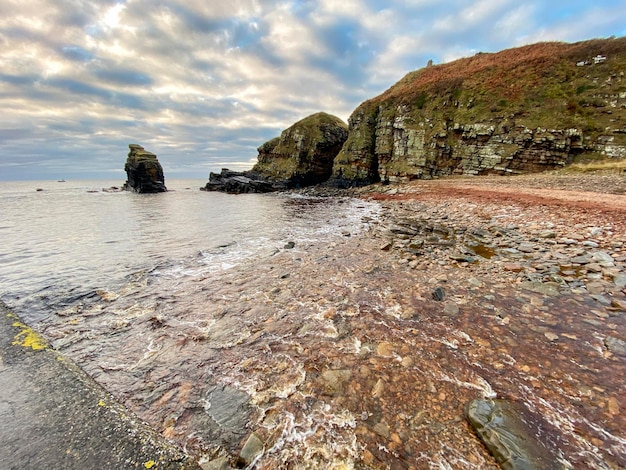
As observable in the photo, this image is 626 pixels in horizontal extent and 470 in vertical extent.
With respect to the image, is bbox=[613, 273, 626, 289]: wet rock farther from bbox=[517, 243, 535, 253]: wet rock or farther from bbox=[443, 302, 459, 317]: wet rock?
bbox=[443, 302, 459, 317]: wet rock

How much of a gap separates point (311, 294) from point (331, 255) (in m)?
4.15

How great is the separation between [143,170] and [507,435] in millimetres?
90235

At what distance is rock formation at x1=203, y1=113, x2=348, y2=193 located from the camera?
68331mm

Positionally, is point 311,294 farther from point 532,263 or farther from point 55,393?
point 532,263

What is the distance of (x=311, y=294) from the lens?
7883 mm

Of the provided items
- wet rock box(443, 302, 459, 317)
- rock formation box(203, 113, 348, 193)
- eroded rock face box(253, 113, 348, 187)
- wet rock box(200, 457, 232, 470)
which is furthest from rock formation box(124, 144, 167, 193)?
wet rock box(200, 457, 232, 470)

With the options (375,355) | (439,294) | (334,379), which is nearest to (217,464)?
(334,379)

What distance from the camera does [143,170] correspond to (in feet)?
244

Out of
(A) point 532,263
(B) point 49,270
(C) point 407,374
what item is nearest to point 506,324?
(C) point 407,374

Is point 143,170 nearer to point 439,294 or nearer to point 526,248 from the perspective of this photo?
point 439,294

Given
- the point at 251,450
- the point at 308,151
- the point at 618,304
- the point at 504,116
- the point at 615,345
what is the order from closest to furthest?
the point at 251,450 → the point at 615,345 → the point at 618,304 → the point at 504,116 → the point at 308,151

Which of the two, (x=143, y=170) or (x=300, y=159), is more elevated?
(x=143, y=170)

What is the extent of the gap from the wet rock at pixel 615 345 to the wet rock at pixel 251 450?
20.9ft

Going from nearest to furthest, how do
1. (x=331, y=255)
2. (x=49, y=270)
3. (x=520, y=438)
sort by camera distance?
(x=520, y=438) < (x=49, y=270) < (x=331, y=255)
